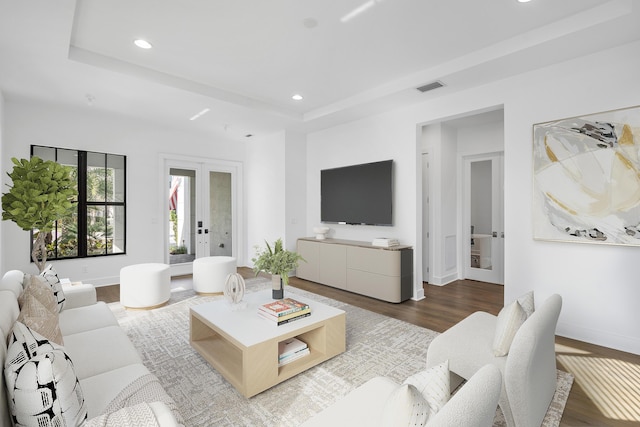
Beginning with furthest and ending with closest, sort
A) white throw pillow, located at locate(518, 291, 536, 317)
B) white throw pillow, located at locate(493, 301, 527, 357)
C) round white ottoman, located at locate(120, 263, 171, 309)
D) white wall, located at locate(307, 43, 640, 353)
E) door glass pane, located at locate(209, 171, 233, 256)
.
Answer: door glass pane, located at locate(209, 171, 233, 256) → round white ottoman, located at locate(120, 263, 171, 309) → white wall, located at locate(307, 43, 640, 353) → white throw pillow, located at locate(518, 291, 536, 317) → white throw pillow, located at locate(493, 301, 527, 357)

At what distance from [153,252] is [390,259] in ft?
13.2

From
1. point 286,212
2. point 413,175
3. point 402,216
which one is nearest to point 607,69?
point 413,175

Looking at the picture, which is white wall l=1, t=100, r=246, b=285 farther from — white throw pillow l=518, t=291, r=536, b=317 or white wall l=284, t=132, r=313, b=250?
white throw pillow l=518, t=291, r=536, b=317

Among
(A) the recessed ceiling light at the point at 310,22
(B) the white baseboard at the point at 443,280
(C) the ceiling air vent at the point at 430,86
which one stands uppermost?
(A) the recessed ceiling light at the point at 310,22

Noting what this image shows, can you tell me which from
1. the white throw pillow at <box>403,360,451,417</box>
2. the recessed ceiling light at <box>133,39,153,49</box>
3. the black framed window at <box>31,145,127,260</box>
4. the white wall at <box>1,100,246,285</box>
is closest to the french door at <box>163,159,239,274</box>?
the white wall at <box>1,100,246,285</box>

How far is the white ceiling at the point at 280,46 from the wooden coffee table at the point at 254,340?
2467 millimetres

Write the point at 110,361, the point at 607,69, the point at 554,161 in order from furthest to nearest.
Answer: the point at 554,161
the point at 607,69
the point at 110,361

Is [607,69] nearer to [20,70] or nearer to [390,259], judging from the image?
[390,259]

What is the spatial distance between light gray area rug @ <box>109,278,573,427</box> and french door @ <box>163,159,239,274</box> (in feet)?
8.12

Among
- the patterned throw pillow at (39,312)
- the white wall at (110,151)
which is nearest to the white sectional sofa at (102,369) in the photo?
the patterned throw pillow at (39,312)

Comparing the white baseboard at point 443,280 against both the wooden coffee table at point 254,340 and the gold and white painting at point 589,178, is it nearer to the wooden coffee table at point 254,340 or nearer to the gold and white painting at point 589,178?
the gold and white painting at point 589,178

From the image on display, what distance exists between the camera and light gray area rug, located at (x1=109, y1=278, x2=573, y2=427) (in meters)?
1.95

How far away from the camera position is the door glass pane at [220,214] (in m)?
6.33

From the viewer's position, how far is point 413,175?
4.38m
